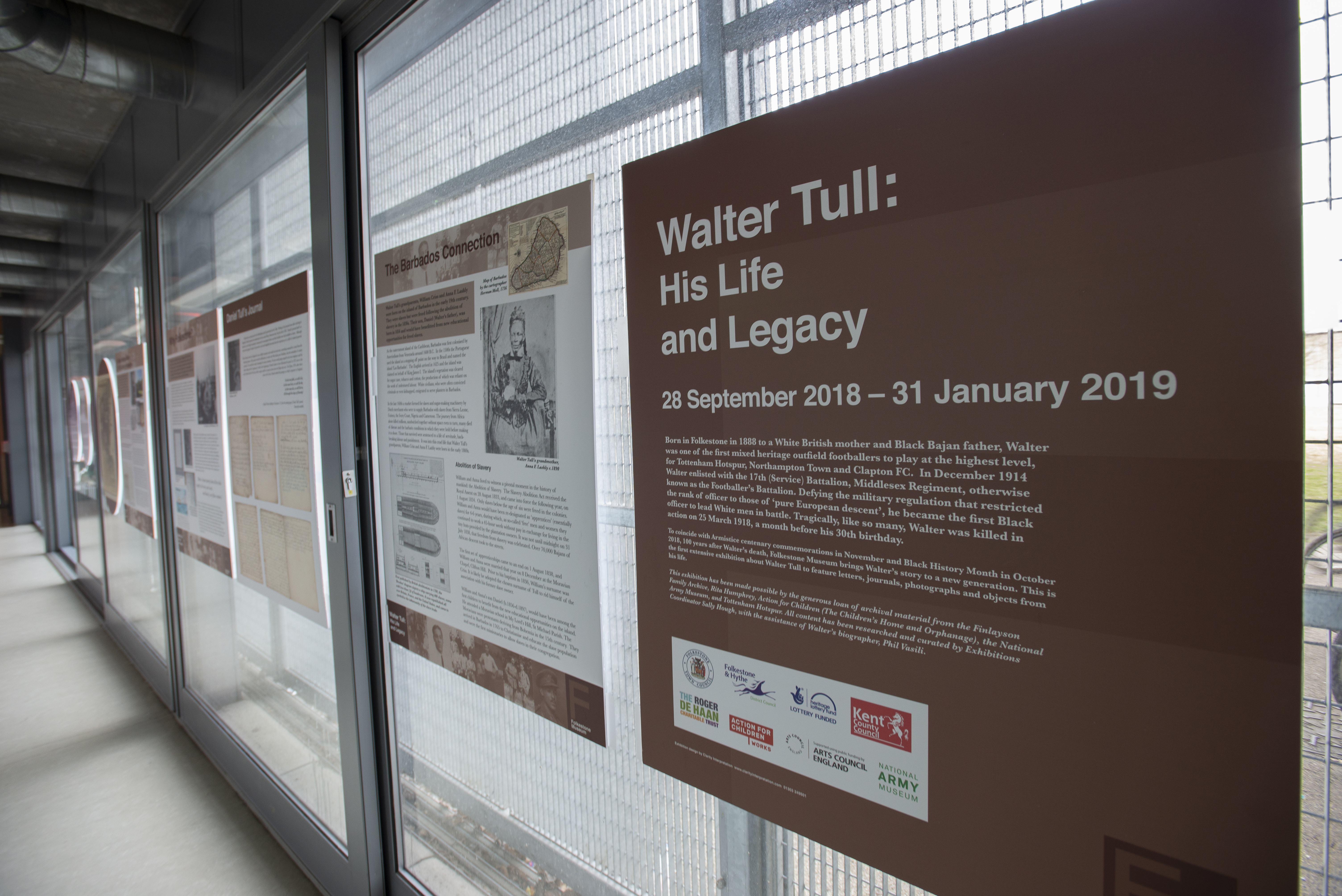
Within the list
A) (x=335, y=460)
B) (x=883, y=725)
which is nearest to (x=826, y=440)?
(x=883, y=725)

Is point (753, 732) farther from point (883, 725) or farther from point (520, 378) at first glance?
point (520, 378)

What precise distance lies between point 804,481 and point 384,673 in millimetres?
1562

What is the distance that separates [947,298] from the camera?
742mm

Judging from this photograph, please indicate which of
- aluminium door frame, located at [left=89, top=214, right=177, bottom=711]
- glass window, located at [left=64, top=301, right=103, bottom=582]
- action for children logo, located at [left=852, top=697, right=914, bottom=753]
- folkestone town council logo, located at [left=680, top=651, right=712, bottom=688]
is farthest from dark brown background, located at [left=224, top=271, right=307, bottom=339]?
glass window, located at [left=64, top=301, right=103, bottom=582]

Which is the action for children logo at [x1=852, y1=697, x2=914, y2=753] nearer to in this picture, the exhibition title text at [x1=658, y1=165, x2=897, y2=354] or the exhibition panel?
the exhibition panel

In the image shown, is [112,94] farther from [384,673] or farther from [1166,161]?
[1166,161]

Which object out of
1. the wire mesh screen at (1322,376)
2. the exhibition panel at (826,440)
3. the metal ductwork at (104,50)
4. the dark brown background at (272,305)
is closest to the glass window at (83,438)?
the metal ductwork at (104,50)

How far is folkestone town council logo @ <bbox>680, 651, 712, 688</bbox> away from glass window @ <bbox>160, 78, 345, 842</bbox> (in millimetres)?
1473

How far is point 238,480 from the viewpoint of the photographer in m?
2.49

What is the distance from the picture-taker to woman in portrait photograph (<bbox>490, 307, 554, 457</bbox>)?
1.27 m

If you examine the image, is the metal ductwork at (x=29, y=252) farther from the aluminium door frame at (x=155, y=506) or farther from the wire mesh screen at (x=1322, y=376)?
the wire mesh screen at (x=1322, y=376)

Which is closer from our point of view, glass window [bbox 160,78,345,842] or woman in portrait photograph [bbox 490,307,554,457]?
woman in portrait photograph [bbox 490,307,554,457]

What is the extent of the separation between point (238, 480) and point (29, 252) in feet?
18.6

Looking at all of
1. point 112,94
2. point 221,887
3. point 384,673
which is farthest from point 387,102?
point 112,94
